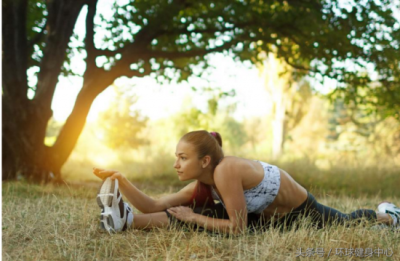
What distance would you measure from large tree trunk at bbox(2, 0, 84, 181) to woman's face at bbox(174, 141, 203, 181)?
540cm

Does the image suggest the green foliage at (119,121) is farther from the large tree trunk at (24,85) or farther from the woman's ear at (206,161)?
the woman's ear at (206,161)

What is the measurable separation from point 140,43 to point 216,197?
5574mm

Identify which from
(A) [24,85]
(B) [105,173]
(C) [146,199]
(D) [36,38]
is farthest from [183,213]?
(D) [36,38]

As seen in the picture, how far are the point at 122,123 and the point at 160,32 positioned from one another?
18537 millimetres

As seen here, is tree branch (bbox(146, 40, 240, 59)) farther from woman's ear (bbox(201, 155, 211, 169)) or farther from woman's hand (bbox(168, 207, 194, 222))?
woman's ear (bbox(201, 155, 211, 169))

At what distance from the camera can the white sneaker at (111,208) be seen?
3.45 m

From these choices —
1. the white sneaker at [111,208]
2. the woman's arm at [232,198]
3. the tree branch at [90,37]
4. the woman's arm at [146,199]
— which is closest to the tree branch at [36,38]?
the tree branch at [90,37]

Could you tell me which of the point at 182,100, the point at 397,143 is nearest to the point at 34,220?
the point at 397,143

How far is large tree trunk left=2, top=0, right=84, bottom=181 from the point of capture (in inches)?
313

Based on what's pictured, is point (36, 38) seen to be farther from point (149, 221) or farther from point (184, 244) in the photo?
point (184, 244)

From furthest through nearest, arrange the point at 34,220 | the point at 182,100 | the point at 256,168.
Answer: the point at 182,100 → the point at 34,220 → the point at 256,168

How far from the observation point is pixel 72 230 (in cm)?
370

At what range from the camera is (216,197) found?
391 cm

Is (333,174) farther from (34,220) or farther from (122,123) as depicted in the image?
(122,123)
